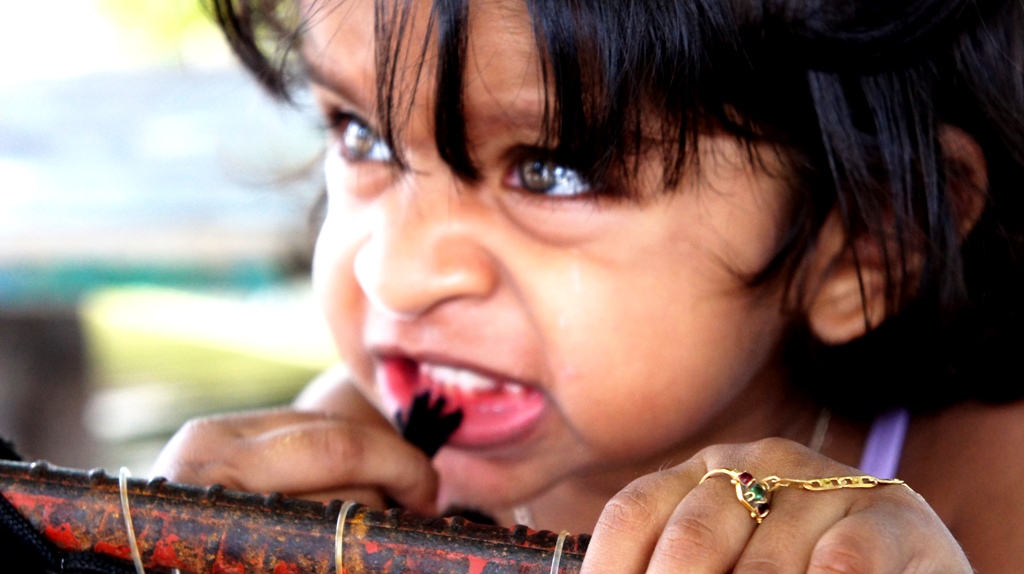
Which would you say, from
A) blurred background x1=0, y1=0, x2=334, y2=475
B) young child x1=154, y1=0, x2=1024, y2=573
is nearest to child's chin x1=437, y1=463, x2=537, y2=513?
young child x1=154, y1=0, x2=1024, y2=573

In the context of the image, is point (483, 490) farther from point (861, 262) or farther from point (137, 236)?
point (137, 236)

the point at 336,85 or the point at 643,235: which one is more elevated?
the point at 336,85

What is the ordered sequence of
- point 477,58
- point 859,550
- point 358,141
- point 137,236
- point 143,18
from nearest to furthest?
1. point 859,550
2. point 477,58
3. point 358,141
4. point 137,236
5. point 143,18

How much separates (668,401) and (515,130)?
0.26 m

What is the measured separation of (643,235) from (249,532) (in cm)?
43

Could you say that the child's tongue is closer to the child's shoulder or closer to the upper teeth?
the upper teeth

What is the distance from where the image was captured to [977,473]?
0.93m

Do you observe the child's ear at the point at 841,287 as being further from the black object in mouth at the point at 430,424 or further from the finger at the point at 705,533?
the finger at the point at 705,533

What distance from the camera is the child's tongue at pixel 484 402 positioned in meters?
0.93

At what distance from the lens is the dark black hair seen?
796 millimetres

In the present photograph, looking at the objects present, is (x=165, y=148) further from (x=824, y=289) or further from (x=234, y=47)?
(x=824, y=289)

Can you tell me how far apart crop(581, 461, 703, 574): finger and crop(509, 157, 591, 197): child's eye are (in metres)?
0.33

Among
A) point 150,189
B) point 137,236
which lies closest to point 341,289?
point 137,236

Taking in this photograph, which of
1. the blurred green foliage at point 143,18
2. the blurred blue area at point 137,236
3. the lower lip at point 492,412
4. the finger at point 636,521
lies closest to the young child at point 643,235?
the lower lip at point 492,412
